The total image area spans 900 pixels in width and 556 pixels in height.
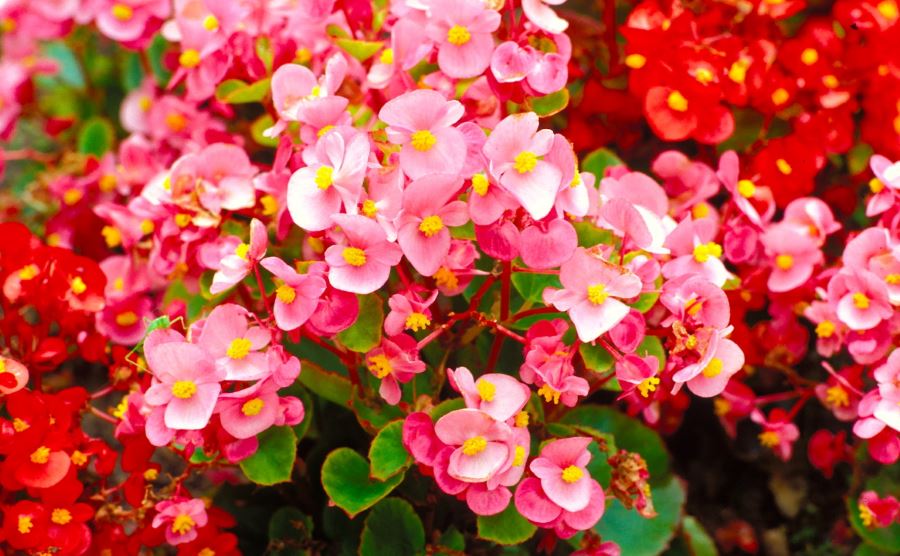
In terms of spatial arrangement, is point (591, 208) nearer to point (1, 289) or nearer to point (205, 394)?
point (205, 394)

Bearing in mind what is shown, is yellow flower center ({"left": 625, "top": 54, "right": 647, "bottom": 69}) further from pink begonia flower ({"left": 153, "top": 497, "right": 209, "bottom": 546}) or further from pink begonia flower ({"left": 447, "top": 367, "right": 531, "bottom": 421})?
pink begonia flower ({"left": 153, "top": 497, "right": 209, "bottom": 546})

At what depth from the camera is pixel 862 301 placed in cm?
105

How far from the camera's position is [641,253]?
1.05 m

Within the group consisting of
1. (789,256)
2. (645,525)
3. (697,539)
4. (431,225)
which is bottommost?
(697,539)

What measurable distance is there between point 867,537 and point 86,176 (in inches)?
52.8

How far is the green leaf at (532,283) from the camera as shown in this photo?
3.49ft

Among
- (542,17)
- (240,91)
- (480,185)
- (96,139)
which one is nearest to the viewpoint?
(480,185)

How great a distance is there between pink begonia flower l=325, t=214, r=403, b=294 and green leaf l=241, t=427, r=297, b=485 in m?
0.22

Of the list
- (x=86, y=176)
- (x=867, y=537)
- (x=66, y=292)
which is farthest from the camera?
(x=86, y=176)

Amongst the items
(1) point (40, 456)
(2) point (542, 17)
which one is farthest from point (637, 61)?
(1) point (40, 456)

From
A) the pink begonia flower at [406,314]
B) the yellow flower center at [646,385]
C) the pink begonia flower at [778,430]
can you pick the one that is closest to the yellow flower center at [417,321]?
the pink begonia flower at [406,314]

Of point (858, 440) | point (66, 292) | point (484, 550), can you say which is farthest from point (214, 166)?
point (858, 440)

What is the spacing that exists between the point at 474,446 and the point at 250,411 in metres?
0.24

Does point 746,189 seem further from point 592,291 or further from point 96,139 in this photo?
point 96,139
